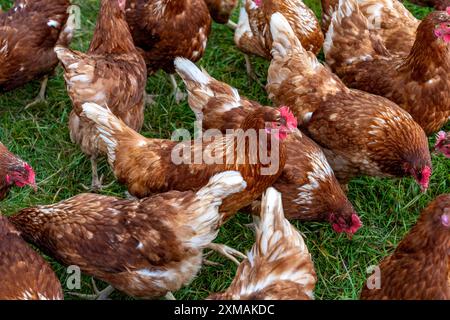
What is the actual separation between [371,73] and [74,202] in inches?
70.1

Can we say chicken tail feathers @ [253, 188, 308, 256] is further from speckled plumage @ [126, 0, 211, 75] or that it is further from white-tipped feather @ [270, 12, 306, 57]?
speckled plumage @ [126, 0, 211, 75]

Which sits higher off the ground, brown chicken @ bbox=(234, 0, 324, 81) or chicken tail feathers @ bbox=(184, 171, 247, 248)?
brown chicken @ bbox=(234, 0, 324, 81)

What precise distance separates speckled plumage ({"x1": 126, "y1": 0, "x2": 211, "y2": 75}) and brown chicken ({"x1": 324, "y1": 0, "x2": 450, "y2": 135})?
2.58 ft

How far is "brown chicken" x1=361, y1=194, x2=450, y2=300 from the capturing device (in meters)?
2.35

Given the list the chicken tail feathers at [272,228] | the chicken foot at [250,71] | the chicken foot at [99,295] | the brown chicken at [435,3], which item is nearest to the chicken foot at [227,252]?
the chicken foot at [99,295]

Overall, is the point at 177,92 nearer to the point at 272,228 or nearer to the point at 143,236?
the point at 143,236

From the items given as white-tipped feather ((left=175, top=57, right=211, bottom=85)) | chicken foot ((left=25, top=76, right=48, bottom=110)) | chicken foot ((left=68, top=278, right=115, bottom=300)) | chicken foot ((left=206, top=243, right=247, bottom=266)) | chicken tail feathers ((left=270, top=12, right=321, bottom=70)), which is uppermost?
chicken tail feathers ((left=270, top=12, right=321, bottom=70))

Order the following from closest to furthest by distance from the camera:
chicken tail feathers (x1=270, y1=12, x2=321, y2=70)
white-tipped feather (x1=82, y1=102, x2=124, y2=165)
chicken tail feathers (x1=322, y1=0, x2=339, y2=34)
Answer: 1. white-tipped feather (x1=82, y1=102, x2=124, y2=165)
2. chicken tail feathers (x1=270, y1=12, x2=321, y2=70)
3. chicken tail feathers (x1=322, y1=0, x2=339, y2=34)

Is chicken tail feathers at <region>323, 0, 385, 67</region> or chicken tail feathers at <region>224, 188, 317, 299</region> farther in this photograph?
chicken tail feathers at <region>323, 0, 385, 67</region>

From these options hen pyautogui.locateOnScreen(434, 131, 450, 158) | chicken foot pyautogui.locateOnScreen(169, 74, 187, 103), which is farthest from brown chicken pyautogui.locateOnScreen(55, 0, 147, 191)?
hen pyautogui.locateOnScreen(434, 131, 450, 158)

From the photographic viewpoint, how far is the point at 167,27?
3.61 metres

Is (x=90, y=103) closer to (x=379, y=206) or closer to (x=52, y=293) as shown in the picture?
(x=52, y=293)

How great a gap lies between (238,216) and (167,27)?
117cm
